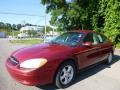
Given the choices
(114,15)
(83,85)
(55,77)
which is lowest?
(83,85)

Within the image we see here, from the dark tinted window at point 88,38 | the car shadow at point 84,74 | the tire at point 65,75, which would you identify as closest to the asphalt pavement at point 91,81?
the car shadow at point 84,74

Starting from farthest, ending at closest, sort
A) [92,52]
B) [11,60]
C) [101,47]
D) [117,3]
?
[117,3] → [101,47] → [92,52] → [11,60]

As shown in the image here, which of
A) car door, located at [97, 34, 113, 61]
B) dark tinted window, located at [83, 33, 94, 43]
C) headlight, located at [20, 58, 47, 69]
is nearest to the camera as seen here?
headlight, located at [20, 58, 47, 69]

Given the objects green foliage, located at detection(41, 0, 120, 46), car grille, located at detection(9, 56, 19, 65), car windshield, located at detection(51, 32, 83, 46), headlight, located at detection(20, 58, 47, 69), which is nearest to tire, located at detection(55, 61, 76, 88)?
headlight, located at detection(20, 58, 47, 69)

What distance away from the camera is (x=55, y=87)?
541 cm

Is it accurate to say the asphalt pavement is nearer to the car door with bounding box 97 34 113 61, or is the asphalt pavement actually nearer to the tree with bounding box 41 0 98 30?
the car door with bounding box 97 34 113 61

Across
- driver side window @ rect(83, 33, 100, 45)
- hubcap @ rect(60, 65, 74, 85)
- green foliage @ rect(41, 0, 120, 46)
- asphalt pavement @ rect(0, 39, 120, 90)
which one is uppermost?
green foliage @ rect(41, 0, 120, 46)

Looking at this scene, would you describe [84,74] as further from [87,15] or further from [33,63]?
[87,15]

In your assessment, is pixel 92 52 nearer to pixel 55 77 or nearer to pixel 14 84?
pixel 55 77

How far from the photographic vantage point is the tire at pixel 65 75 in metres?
5.18

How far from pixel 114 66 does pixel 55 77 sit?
353cm

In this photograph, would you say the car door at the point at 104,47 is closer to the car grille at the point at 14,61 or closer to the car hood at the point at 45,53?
the car hood at the point at 45,53

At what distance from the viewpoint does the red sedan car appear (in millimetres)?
4777

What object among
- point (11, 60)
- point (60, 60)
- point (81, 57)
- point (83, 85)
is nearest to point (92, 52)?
point (81, 57)
